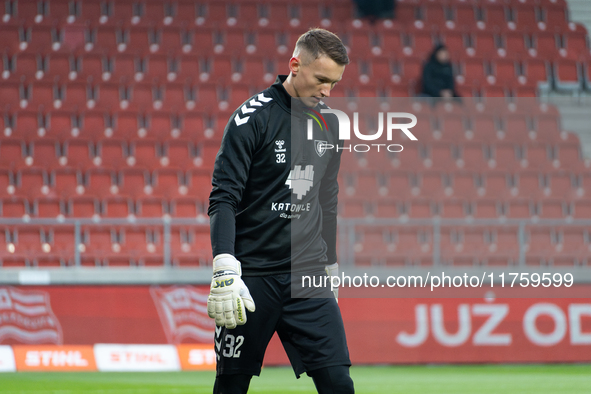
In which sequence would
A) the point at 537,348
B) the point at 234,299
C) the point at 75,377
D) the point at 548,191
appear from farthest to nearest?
the point at 548,191 < the point at 537,348 < the point at 75,377 < the point at 234,299

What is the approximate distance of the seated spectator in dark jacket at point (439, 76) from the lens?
12453 millimetres

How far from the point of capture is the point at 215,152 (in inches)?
473

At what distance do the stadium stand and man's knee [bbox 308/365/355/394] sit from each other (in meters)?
5.73

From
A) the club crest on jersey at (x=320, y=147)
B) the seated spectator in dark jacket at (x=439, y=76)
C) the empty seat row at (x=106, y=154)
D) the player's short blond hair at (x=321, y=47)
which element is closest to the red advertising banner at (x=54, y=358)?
the empty seat row at (x=106, y=154)

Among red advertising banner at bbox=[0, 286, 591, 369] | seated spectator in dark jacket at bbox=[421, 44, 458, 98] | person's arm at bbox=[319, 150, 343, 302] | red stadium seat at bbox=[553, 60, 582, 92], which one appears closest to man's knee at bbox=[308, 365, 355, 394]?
person's arm at bbox=[319, 150, 343, 302]

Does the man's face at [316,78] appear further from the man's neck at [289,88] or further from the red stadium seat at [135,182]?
the red stadium seat at [135,182]

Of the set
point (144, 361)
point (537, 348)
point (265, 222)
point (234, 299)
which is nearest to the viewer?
point (234, 299)

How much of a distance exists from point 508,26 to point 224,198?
13.3 m

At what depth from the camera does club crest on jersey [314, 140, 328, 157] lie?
3.39 m

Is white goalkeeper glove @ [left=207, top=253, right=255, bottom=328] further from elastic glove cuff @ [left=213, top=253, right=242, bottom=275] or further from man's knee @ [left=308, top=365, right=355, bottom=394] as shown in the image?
man's knee @ [left=308, top=365, right=355, bottom=394]

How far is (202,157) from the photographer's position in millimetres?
11891

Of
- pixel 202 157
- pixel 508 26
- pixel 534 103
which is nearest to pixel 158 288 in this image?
pixel 202 157

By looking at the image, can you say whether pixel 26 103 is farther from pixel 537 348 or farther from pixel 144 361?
pixel 537 348

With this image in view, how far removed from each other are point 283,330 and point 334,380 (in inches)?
12.4
